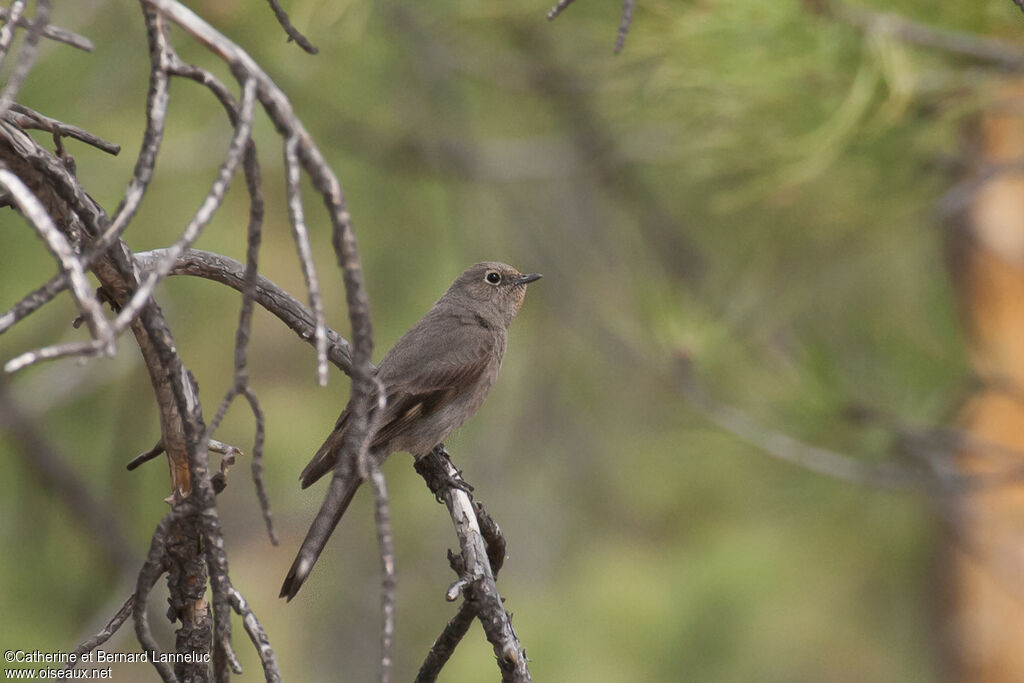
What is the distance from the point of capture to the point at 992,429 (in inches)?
244

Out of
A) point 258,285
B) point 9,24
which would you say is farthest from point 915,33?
point 9,24

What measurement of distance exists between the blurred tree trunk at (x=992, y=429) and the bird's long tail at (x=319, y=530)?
14.1 ft

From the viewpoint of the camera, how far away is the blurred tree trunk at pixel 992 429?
5820mm

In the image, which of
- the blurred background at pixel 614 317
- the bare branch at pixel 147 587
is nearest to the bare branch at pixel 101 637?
the bare branch at pixel 147 587

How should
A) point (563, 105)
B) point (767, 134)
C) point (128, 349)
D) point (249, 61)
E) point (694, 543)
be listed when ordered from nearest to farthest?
point (249, 61) < point (767, 134) < point (128, 349) < point (563, 105) < point (694, 543)

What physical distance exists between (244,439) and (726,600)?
124 inches

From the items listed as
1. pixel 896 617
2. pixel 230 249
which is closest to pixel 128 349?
pixel 230 249

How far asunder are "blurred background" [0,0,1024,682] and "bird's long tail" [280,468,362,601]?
1.96 metres

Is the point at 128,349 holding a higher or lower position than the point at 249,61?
A: higher

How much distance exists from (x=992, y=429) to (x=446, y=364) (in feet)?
12.8

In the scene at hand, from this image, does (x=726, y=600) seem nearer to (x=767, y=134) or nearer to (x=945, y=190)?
(x=945, y=190)

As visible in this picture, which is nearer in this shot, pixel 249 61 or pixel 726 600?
pixel 249 61

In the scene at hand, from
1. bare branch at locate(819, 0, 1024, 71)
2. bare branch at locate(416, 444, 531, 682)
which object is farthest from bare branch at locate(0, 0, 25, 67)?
bare branch at locate(819, 0, 1024, 71)

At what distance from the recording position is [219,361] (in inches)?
330
